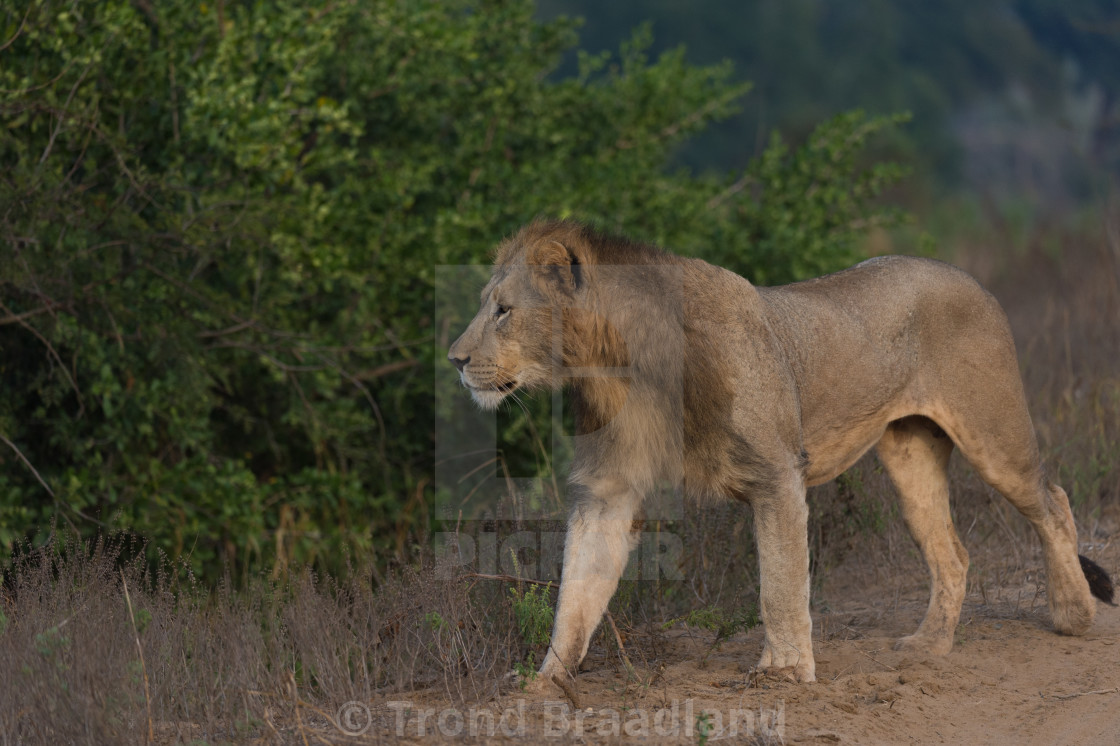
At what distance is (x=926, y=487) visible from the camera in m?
5.86

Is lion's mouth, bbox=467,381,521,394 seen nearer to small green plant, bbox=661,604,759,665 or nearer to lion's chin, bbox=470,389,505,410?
lion's chin, bbox=470,389,505,410

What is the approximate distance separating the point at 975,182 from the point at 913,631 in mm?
29909

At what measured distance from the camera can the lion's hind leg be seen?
5.78m

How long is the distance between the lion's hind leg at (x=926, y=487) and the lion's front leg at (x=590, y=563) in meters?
1.50

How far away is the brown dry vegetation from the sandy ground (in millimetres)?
13

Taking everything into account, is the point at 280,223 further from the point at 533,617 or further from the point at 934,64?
the point at 934,64

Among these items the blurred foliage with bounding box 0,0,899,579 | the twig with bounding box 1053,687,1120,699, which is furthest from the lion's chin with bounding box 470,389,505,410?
the twig with bounding box 1053,687,1120,699

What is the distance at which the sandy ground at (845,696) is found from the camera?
4.23m

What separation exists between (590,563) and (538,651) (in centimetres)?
47

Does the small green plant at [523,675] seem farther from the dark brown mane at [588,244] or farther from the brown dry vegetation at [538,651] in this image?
the dark brown mane at [588,244]

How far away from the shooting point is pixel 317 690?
4.80m

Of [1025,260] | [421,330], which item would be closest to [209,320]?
[421,330]

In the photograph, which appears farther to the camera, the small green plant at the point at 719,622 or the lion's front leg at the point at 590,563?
the small green plant at the point at 719,622

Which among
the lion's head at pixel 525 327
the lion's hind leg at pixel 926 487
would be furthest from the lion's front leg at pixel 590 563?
the lion's hind leg at pixel 926 487
